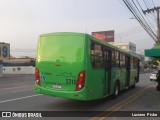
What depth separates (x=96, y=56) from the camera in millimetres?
12250

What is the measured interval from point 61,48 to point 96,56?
5.17ft

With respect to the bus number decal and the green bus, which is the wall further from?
the bus number decal

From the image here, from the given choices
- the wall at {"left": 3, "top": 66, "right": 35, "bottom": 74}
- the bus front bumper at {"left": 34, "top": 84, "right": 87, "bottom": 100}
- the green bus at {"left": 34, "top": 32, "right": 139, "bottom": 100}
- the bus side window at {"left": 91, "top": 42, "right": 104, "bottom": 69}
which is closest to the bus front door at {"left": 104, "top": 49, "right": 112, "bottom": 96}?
the green bus at {"left": 34, "top": 32, "right": 139, "bottom": 100}

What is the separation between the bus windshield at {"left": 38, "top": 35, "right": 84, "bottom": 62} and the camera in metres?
11.3

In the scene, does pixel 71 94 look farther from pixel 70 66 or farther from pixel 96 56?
pixel 96 56

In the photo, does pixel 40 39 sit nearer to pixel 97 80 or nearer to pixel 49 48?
pixel 49 48

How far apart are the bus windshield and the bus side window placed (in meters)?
0.73

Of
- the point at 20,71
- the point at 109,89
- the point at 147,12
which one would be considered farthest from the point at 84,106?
the point at 20,71

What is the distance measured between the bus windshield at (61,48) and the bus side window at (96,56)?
73 centimetres

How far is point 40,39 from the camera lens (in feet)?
40.4

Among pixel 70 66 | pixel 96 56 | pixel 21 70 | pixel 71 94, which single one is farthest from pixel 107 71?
pixel 21 70

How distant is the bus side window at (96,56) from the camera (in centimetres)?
1184

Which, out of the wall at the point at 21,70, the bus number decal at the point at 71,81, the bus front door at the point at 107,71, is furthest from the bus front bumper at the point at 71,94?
the wall at the point at 21,70

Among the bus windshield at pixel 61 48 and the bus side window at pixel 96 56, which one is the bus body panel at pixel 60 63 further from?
the bus side window at pixel 96 56
